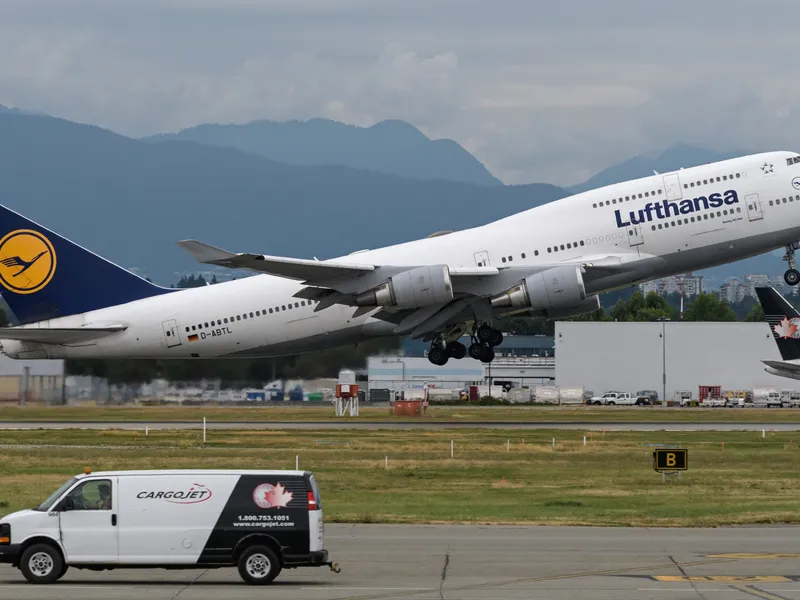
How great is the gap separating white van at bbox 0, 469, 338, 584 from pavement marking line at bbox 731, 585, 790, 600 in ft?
22.0

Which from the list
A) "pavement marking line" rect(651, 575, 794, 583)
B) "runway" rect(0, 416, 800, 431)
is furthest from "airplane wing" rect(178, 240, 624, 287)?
"pavement marking line" rect(651, 575, 794, 583)

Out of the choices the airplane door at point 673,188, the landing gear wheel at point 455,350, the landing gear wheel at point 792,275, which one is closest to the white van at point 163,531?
the airplane door at point 673,188

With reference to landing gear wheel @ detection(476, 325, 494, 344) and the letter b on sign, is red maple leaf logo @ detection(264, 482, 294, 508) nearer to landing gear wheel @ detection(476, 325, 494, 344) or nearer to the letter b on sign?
the letter b on sign

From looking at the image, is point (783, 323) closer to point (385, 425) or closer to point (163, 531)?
point (385, 425)

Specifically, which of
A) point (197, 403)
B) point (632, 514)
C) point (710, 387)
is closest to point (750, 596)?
point (632, 514)

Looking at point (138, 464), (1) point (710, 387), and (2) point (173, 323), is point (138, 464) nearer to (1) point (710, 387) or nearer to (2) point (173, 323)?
(2) point (173, 323)

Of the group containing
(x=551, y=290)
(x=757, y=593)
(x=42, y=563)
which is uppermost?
(x=551, y=290)

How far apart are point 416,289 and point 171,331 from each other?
1132 cm

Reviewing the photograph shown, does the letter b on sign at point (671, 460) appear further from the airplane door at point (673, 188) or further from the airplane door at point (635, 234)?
the airplane door at point (673, 188)

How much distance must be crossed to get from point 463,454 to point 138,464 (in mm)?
11766

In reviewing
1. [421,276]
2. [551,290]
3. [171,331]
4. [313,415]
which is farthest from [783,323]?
[171,331]

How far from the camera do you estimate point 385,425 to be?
199 feet

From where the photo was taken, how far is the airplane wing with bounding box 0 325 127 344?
2110 inches

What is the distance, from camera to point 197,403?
57500mm
